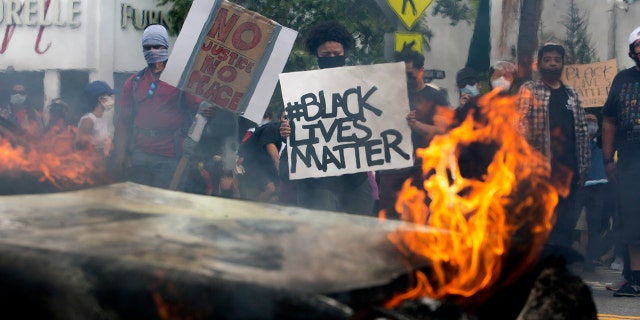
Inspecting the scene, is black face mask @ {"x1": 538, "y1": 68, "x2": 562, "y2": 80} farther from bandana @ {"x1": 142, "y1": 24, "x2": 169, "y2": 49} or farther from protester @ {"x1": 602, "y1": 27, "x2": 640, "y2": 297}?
bandana @ {"x1": 142, "y1": 24, "x2": 169, "y2": 49}

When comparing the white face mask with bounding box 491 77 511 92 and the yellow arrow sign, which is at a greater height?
the yellow arrow sign

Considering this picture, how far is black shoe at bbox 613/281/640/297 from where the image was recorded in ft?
28.2

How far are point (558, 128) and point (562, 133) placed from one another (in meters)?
0.05

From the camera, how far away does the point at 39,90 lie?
89.1 ft

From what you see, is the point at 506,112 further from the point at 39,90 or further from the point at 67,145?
the point at 39,90

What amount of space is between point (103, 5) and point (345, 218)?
24158 millimetres

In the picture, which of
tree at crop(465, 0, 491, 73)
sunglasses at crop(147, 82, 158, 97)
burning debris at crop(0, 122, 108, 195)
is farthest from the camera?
tree at crop(465, 0, 491, 73)

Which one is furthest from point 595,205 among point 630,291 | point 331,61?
point 331,61

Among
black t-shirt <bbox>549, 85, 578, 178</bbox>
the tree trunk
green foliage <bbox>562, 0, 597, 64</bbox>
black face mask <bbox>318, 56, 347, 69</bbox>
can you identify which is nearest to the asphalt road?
black t-shirt <bbox>549, 85, 578, 178</bbox>

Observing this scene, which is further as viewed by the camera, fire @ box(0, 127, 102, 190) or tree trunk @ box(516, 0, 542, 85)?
tree trunk @ box(516, 0, 542, 85)

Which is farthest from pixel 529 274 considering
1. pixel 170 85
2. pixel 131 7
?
pixel 131 7

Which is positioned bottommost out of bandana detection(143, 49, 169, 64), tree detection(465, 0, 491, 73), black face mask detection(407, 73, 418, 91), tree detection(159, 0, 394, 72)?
black face mask detection(407, 73, 418, 91)

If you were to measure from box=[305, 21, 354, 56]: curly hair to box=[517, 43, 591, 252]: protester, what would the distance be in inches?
52.2

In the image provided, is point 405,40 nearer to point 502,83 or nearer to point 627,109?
point 502,83
